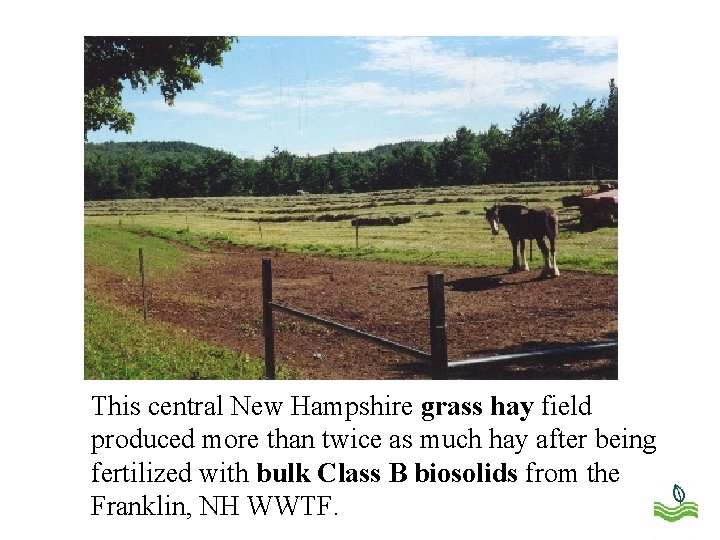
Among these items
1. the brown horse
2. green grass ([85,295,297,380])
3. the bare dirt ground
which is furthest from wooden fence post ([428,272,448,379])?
the brown horse

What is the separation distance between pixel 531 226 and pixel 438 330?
12.4 m

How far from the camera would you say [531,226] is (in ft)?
51.5

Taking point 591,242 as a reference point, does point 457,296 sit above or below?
below

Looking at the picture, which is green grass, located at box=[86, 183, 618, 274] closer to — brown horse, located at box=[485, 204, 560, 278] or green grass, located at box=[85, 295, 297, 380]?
brown horse, located at box=[485, 204, 560, 278]

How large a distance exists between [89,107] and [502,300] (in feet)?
33.3

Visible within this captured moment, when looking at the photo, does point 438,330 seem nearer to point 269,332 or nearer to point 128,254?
point 269,332

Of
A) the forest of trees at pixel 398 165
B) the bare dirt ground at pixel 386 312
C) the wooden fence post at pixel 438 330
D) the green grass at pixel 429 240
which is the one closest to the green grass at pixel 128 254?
the bare dirt ground at pixel 386 312

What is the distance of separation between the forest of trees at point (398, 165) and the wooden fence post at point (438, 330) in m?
67.2

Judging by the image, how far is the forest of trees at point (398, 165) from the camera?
75750mm

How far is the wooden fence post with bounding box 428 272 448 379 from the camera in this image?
157 inches

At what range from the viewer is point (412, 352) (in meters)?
4.28
